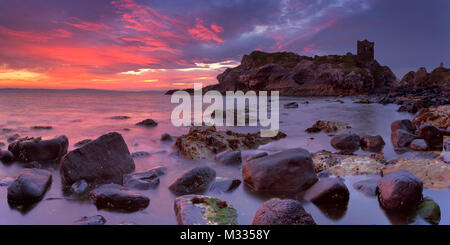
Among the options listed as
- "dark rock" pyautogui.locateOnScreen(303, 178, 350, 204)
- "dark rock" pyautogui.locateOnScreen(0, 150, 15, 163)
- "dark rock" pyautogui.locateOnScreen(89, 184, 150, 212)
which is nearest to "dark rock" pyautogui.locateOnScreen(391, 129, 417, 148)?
"dark rock" pyautogui.locateOnScreen(303, 178, 350, 204)

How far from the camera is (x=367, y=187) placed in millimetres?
2934

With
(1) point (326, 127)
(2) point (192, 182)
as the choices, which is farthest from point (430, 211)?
(1) point (326, 127)

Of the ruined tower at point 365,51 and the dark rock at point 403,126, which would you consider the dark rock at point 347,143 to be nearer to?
the dark rock at point 403,126

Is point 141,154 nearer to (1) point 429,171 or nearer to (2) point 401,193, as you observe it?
(2) point 401,193

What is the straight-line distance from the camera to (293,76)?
183ft

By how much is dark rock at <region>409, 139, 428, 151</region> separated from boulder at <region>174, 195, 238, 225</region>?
4.66m

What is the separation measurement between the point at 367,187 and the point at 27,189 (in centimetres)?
413

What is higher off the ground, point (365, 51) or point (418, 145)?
point (365, 51)

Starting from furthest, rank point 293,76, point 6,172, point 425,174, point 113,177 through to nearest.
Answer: point 293,76
point 6,172
point 113,177
point 425,174

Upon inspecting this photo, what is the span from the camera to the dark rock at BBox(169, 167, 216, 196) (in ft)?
10.5

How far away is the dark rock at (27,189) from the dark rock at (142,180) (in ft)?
3.24
